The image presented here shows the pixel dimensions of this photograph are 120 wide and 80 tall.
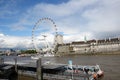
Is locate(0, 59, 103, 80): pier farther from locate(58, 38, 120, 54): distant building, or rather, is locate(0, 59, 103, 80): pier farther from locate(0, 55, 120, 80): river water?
locate(58, 38, 120, 54): distant building

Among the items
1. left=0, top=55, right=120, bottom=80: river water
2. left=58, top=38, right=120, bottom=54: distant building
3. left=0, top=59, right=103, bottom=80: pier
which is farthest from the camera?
left=58, top=38, right=120, bottom=54: distant building

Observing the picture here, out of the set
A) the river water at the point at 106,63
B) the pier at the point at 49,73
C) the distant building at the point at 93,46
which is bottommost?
the river water at the point at 106,63

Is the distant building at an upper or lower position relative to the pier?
upper

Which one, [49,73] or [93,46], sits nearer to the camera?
[49,73]

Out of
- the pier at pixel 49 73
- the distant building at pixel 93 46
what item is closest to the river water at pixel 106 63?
the pier at pixel 49 73

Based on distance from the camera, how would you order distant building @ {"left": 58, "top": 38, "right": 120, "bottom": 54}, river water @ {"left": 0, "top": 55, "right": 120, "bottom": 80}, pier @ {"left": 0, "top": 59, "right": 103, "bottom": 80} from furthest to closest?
1. distant building @ {"left": 58, "top": 38, "right": 120, "bottom": 54}
2. river water @ {"left": 0, "top": 55, "right": 120, "bottom": 80}
3. pier @ {"left": 0, "top": 59, "right": 103, "bottom": 80}

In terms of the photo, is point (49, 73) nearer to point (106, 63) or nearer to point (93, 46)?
point (106, 63)

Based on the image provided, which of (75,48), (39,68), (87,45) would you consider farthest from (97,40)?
(39,68)

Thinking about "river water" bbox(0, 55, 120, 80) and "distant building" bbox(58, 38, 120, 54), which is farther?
"distant building" bbox(58, 38, 120, 54)

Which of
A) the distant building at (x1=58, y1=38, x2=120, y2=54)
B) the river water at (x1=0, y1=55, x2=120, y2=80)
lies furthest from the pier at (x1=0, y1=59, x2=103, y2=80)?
the distant building at (x1=58, y1=38, x2=120, y2=54)

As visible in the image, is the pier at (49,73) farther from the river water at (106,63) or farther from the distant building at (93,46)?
the distant building at (93,46)

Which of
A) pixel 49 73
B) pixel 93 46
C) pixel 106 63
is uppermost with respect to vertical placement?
pixel 93 46

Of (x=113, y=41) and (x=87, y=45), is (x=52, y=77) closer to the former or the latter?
(x=113, y=41)

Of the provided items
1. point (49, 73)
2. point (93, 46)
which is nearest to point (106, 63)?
point (49, 73)
